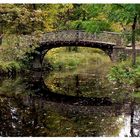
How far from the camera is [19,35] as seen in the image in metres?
23.6

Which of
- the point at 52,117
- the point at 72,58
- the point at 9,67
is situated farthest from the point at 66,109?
the point at 72,58

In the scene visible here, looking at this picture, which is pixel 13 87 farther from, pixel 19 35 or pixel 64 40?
pixel 64 40

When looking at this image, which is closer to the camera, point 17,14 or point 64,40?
point 17,14

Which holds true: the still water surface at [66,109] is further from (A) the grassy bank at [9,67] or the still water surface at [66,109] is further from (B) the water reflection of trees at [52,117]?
(A) the grassy bank at [9,67]

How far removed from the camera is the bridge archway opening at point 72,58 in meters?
27.2

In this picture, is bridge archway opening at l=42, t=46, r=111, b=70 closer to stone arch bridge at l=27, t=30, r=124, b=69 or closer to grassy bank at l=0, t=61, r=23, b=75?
stone arch bridge at l=27, t=30, r=124, b=69

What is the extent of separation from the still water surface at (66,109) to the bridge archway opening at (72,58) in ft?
21.4

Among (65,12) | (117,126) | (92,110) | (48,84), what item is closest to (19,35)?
(48,84)

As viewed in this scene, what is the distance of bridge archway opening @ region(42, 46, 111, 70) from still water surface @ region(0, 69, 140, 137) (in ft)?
21.4

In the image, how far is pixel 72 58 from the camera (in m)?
28.3

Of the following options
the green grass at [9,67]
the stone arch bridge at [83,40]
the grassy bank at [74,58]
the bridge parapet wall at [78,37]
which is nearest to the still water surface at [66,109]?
the green grass at [9,67]

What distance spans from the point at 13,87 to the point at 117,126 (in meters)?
7.63

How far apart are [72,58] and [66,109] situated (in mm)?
14110

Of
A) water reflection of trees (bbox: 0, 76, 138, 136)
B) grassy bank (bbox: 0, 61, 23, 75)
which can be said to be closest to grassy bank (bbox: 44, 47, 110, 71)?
grassy bank (bbox: 0, 61, 23, 75)
